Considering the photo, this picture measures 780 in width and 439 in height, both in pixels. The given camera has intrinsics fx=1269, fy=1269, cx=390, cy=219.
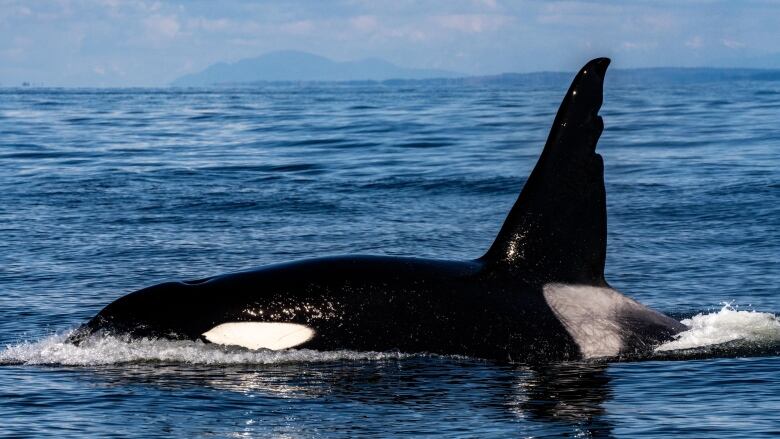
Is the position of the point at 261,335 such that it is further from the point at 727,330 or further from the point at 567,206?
the point at 727,330

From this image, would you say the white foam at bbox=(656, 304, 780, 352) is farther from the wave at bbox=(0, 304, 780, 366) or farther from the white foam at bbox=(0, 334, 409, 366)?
the white foam at bbox=(0, 334, 409, 366)

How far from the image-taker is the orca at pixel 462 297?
32.0ft

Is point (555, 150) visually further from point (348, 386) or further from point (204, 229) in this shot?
point (204, 229)

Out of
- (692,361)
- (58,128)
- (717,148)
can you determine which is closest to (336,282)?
(692,361)

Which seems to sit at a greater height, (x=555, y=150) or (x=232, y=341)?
(x=555, y=150)

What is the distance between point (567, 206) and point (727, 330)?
2431 millimetres

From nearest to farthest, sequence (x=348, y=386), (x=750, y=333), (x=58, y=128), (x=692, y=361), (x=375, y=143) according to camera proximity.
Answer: (x=348, y=386) → (x=692, y=361) → (x=750, y=333) → (x=375, y=143) → (x=58, y=128)

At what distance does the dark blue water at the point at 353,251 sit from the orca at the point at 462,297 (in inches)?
7.0

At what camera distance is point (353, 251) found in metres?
17.3

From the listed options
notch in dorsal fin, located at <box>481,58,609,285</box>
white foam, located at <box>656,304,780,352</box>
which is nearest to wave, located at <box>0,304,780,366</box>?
white foam, located at <box>656,304,780,352</box>

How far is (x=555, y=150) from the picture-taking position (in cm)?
992

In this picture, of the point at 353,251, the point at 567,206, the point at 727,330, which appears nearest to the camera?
the point at 567,206

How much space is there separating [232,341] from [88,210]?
13273 millimetres

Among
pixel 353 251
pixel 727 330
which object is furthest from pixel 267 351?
pixel 353 251
